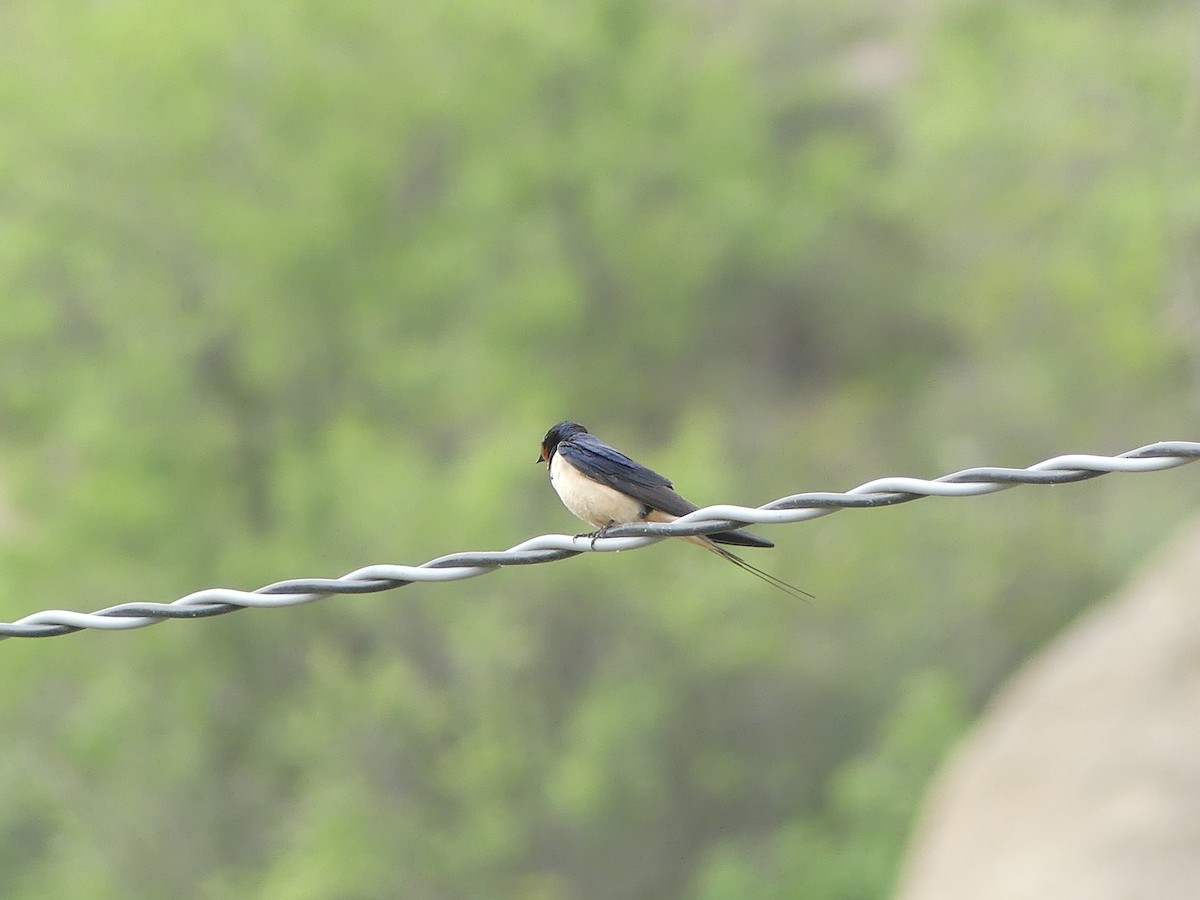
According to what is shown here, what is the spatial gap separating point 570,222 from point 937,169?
25.5 ft

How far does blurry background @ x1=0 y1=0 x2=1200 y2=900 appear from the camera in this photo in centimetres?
2456

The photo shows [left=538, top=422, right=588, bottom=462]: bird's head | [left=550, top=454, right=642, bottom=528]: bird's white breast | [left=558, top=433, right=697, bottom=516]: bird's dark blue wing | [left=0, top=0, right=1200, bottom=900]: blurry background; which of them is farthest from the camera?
[left=0, top=0, right=1200, bottom=900]: blurry background

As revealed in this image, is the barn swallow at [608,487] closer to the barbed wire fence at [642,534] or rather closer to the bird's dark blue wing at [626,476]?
the bird's dark blue wing at [626,476]

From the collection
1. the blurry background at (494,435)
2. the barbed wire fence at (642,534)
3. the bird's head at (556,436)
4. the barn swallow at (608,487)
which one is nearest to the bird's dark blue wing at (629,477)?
the barn swallow at (608,487)

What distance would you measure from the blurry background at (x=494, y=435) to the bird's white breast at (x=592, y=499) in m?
17.5

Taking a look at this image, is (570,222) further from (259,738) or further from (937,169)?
(259,738)

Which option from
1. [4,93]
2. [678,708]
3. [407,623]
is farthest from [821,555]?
[4,93]

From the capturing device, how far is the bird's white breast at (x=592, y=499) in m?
5.11

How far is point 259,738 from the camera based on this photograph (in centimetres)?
2628

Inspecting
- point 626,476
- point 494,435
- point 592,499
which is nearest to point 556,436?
point 592,499

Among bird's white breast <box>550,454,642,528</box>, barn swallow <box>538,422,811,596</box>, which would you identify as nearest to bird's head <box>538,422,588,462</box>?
barn swallow <box>538,422,811,596</box>

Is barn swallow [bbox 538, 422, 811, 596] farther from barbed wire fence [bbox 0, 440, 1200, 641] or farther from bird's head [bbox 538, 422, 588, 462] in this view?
barbed wire fence [bbox 0, 440, 1200, 641]

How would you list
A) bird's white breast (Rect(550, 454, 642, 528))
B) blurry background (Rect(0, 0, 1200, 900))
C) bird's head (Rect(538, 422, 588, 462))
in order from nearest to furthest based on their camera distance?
1. bird's white breast (Rect(550, 454, 642, 528))
2. bird's head (Rect(538, 422, 588, 462))
3. blurry background (Rect(0, 0, 1200, 900))

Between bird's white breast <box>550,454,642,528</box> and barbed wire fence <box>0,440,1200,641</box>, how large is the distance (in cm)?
99
